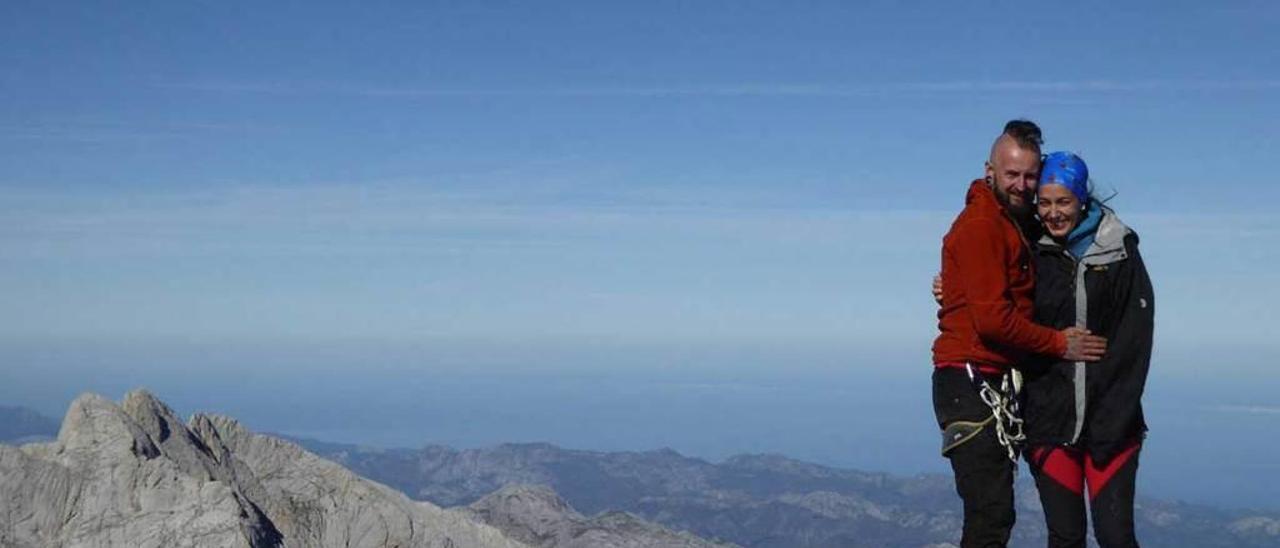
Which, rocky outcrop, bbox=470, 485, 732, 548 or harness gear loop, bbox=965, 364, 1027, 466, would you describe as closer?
harness gear loop, bbox=965, 364, 1027, 466

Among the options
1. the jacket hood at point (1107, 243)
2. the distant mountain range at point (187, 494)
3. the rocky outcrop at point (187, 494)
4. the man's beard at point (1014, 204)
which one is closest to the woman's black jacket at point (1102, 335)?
the jacket hood at point (1107, 243)

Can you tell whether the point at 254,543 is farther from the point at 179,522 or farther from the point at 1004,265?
the point at 1004,265

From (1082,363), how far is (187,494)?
2512cm

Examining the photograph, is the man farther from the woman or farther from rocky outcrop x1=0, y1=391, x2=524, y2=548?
rocky outcrop x1=0, y1=391, x2=524, y2=548

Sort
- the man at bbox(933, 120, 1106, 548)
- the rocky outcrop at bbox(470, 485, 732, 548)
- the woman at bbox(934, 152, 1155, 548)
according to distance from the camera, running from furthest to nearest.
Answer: the rocky outcrop at bbox(470, 485, 732, 548), the woman at bbox(934, 152, 1155, 548), the man at bbox(933, 120, 1106, 548)

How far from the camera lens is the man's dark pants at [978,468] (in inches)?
411

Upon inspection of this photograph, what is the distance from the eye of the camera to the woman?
10391 mm

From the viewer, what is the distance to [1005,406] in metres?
10.4

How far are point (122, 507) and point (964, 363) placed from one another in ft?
82.4

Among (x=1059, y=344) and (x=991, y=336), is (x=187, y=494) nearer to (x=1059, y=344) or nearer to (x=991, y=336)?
(x=991, y=336)

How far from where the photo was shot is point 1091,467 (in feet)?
35.3

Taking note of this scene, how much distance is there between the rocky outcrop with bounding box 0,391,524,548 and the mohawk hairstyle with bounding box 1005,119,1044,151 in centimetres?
2316

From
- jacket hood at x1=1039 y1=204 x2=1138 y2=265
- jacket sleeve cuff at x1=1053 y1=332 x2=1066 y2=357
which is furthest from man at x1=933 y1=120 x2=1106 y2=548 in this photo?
jacket hood at x1=1039 y1=204 x2=1138 y2=265

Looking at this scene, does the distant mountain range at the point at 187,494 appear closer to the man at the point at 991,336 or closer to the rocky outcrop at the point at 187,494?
the rocky outcrop at the point at 187,494
